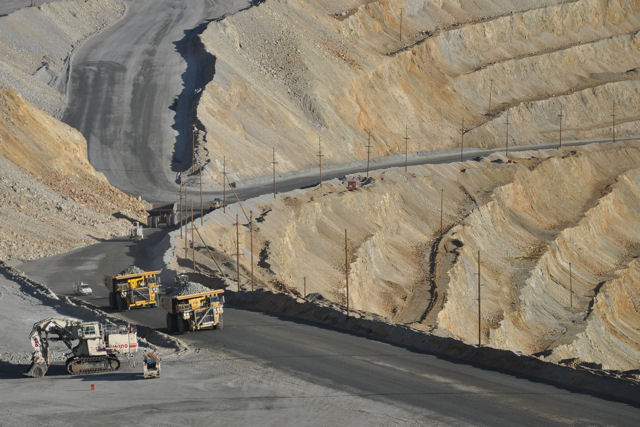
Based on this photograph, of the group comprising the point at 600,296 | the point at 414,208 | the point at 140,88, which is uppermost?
the point at 140,88

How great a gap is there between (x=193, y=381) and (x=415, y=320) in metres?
33.8

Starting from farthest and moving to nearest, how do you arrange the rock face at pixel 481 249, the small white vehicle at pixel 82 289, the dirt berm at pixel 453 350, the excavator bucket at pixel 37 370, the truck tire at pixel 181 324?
the rock face at pixel 481 249 < the small white vehicle at pixel 82 289 < the truck tire at pixel 181 324 < the excavator bucket at pixel 37 370 < the dirt berm at pixel 453 350

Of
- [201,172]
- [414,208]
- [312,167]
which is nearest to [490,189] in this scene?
[414,208]

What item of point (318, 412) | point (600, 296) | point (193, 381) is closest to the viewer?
point (318, 412)

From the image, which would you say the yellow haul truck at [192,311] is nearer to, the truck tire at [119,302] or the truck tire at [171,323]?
the truck tire at [171,323]

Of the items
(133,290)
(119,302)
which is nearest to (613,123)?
(133,290)

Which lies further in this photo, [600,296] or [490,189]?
[490,189]

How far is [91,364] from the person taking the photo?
31859mm

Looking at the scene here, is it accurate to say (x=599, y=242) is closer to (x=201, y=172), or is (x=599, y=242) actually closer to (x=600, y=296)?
(x=600, y=296)

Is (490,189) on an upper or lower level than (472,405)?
upper

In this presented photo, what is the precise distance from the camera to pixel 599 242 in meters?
89.3

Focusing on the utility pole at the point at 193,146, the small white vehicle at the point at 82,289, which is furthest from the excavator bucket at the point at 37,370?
the utility pole at the point at 193,146

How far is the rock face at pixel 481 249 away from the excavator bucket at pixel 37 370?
25.2 meters

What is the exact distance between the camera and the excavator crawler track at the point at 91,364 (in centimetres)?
3161
